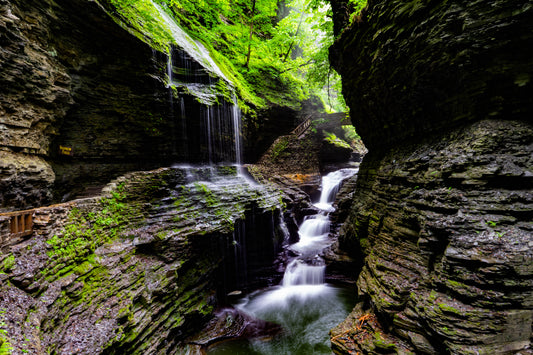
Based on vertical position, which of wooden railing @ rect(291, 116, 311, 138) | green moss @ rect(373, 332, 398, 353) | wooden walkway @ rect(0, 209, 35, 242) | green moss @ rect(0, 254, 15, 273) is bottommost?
green moss @ rect(373, 332, 398, 353)

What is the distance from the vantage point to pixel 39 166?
5.09 m

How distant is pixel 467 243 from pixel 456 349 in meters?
1.53

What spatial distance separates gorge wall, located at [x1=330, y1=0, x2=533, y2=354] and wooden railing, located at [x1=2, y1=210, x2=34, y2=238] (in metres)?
6.19

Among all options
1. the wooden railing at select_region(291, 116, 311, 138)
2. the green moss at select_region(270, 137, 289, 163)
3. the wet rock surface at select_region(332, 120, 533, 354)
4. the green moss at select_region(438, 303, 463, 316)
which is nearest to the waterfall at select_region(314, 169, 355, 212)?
the wooden railing at select_region(291, 116, 311, 138)

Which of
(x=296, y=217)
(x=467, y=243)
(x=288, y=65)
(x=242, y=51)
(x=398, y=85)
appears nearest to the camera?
(x=467, y=243)

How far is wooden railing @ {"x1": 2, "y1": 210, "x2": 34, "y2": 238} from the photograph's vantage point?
3426 millimetres

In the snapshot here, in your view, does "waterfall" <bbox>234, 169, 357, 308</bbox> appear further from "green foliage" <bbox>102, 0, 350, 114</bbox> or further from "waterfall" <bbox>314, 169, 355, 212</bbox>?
"green foliage" <bbox>102, 0, 350, 114</bbox>

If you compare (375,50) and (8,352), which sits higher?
(375,50)

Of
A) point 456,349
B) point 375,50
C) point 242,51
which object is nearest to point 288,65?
point 242,51

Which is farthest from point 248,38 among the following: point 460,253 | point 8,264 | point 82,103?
point 460,253

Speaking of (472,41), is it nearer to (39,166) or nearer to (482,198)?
(482,198)

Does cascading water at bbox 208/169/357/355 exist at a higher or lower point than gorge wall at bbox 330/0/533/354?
lower

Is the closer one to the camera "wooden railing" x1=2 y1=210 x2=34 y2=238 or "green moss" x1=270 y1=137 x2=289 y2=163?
"wooden railing" x1=2 y1=210 x2=34 y2=238

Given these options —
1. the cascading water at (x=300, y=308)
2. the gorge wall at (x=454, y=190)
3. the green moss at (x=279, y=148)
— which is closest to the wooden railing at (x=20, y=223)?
the cascading water at (x=300, y=308)
